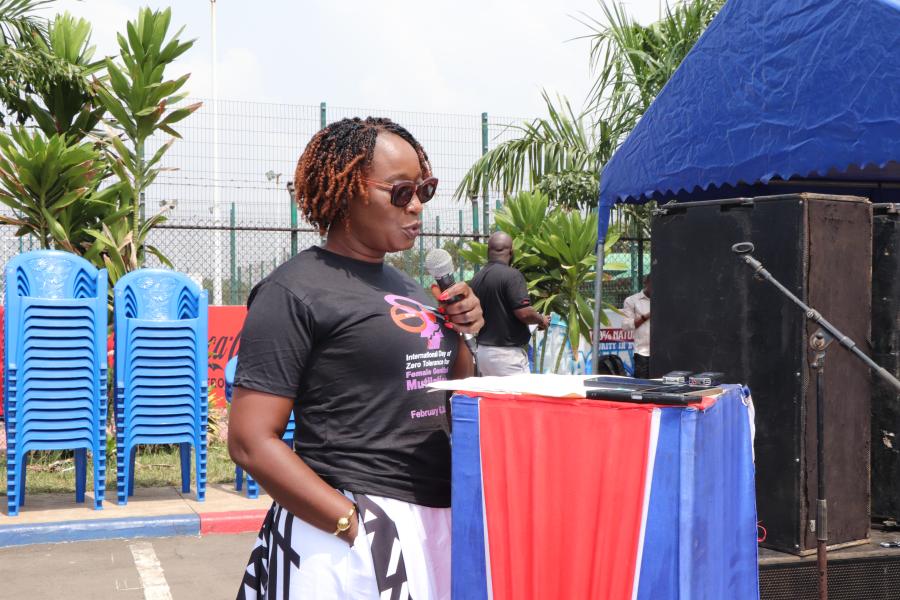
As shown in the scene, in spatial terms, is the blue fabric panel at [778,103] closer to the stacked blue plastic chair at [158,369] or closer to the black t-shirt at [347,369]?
the stacked blue plastic chair at [158,369]

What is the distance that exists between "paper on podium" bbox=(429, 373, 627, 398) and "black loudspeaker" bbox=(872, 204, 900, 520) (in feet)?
9.25

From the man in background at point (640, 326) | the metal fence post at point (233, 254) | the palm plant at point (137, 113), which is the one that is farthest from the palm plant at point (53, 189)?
the man in background at point (640, 326)

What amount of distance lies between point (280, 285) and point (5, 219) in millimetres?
7416

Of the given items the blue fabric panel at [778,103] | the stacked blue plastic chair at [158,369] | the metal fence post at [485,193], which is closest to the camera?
the blue fabric panel at [778,103]

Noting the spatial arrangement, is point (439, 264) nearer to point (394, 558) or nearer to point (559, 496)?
point (559, 496)

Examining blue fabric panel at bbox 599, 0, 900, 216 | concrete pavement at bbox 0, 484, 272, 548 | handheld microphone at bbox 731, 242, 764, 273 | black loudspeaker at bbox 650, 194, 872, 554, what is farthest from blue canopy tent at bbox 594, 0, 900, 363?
concrete pavement at bbox 0, 484, 272, 548

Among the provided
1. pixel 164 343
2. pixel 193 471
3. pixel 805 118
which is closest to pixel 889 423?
pixel 805 118

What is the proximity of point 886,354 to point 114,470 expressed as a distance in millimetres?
6281

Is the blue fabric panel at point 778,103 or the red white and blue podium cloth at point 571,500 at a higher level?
the blue fabric panel at point 778,103

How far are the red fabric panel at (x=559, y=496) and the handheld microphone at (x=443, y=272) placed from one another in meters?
0.23

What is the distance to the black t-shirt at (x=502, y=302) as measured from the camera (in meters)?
8.98

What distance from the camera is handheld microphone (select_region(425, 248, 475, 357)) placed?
2.58m

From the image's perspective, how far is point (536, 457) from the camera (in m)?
2.39

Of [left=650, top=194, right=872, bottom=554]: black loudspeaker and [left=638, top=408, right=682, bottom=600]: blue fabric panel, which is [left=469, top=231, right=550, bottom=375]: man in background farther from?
[left=638, top=408, right=682, bottom=600]: blue fabric panel
